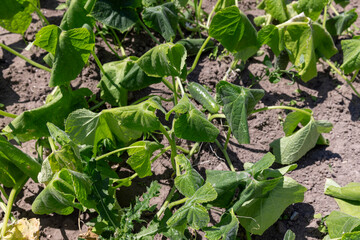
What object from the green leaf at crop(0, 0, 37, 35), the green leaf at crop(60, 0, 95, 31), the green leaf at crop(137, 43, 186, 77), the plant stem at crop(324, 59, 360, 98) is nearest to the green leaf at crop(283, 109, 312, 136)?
the plant stem at crop(324, 59, 360, 98)

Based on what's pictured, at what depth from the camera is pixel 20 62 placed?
2.73 metres

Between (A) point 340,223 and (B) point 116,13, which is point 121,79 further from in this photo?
(A) point 340,223

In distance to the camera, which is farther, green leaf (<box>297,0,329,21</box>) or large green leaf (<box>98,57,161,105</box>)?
green leaf (<box>297,0,329,21</box>)

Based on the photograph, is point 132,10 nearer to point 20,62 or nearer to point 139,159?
point 20,62

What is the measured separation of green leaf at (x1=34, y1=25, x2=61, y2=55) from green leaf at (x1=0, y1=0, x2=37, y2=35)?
428mm

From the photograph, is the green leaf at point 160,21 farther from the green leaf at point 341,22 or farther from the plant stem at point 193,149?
the green leaf at point 341,22

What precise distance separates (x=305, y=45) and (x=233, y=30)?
0.53 meters

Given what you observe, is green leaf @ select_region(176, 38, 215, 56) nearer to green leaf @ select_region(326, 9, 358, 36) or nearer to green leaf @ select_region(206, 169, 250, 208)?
green leaf @ select_region(326, 9, 358, 36)

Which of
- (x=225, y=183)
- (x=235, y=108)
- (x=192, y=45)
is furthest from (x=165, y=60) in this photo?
(x=192, y=45)

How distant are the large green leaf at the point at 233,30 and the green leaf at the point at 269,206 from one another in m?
0.81

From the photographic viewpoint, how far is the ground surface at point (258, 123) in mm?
2086

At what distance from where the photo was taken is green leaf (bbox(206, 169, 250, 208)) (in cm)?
181

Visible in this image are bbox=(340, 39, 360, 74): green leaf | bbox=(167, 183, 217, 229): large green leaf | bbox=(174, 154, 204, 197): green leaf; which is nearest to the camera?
bbox=(167, 183, 217, 229): large green leaf

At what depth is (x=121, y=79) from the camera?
2.28 m
